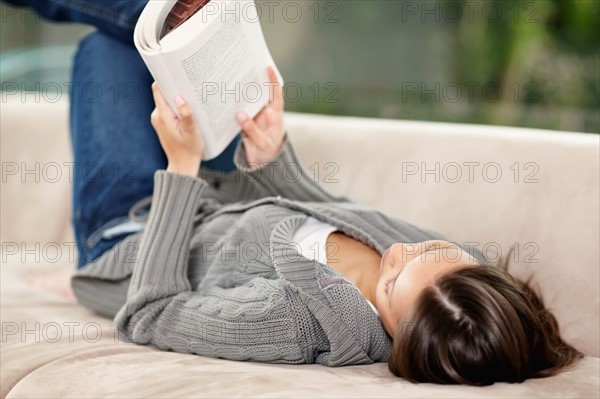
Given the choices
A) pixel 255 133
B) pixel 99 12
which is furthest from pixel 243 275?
pixel 99 12

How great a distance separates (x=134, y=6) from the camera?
62.4 inches

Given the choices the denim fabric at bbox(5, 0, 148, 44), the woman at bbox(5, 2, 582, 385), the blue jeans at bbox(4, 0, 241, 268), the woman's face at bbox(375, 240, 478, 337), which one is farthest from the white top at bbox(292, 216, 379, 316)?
the denim fabric at bbox(5, 0, 148, 44)

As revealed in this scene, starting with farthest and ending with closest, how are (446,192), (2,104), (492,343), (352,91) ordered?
(352,91) → (2,104) → (446,192) → (492,343)

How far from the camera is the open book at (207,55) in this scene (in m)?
1.26

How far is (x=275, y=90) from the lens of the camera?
1516 mm

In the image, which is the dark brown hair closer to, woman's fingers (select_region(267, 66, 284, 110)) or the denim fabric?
woman's fingers (select_region(267, 66, 284, 110))

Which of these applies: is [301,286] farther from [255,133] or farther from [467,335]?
[255,133]

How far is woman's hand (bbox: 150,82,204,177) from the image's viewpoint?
4.47ft

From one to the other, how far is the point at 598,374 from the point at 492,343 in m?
0.22

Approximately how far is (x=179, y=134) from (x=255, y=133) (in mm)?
202

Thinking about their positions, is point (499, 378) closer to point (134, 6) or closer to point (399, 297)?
point (399, 297)

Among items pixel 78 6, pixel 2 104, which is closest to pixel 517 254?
pixel 78 6

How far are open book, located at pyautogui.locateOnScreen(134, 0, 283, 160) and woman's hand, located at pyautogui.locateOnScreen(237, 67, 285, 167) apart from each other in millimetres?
83

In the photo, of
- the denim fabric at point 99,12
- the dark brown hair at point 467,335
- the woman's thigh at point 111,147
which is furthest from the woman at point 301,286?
the denim fabric at point 99,12
